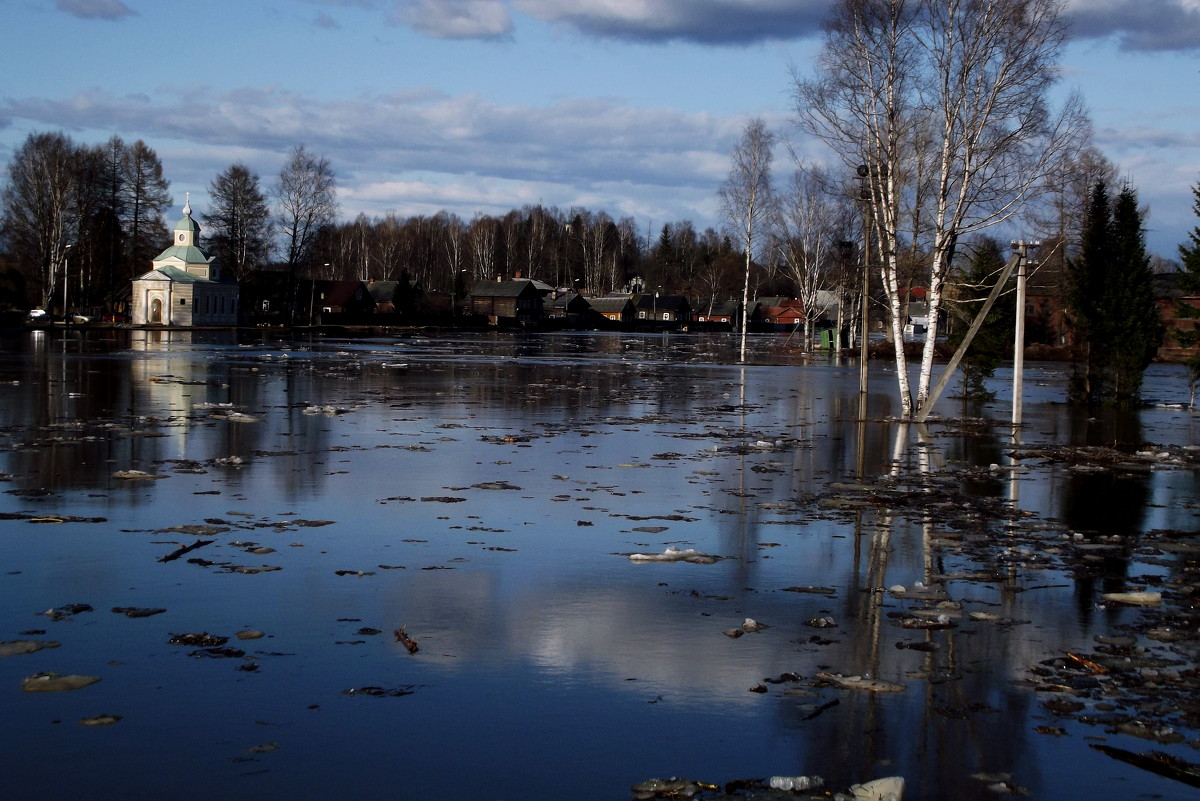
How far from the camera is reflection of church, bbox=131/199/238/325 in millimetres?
97938

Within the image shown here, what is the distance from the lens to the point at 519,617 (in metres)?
7.69

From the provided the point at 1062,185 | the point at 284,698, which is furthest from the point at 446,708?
the point at 1062,185

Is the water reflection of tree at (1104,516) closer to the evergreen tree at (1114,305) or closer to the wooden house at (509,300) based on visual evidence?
the evergreen tree at (1114,305)

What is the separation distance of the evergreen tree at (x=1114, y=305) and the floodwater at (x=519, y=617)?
1426cm

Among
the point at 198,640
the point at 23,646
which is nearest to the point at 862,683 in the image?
the point at 198,640

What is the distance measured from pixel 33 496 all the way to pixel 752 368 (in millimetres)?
38778

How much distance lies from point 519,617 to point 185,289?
98.2m

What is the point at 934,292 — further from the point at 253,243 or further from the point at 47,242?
the point at 253,243

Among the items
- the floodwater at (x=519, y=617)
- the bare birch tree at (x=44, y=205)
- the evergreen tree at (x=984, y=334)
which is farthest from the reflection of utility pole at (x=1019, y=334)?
the bare birch tree at (x=44, y=205)

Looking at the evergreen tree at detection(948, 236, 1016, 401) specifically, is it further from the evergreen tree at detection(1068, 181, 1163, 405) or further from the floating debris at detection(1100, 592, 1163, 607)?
the floating debris at detection(1100, 592, 1163, 607)

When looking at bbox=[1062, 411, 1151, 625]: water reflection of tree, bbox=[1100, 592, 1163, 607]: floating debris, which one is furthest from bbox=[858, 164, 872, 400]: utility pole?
bbox=[1100, 592, 1163, 607]: floating debris

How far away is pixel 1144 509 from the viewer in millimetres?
12711

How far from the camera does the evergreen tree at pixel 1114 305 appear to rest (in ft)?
97.6

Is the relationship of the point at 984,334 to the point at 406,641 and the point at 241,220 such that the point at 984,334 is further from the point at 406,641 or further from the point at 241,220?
the point at 241,220
